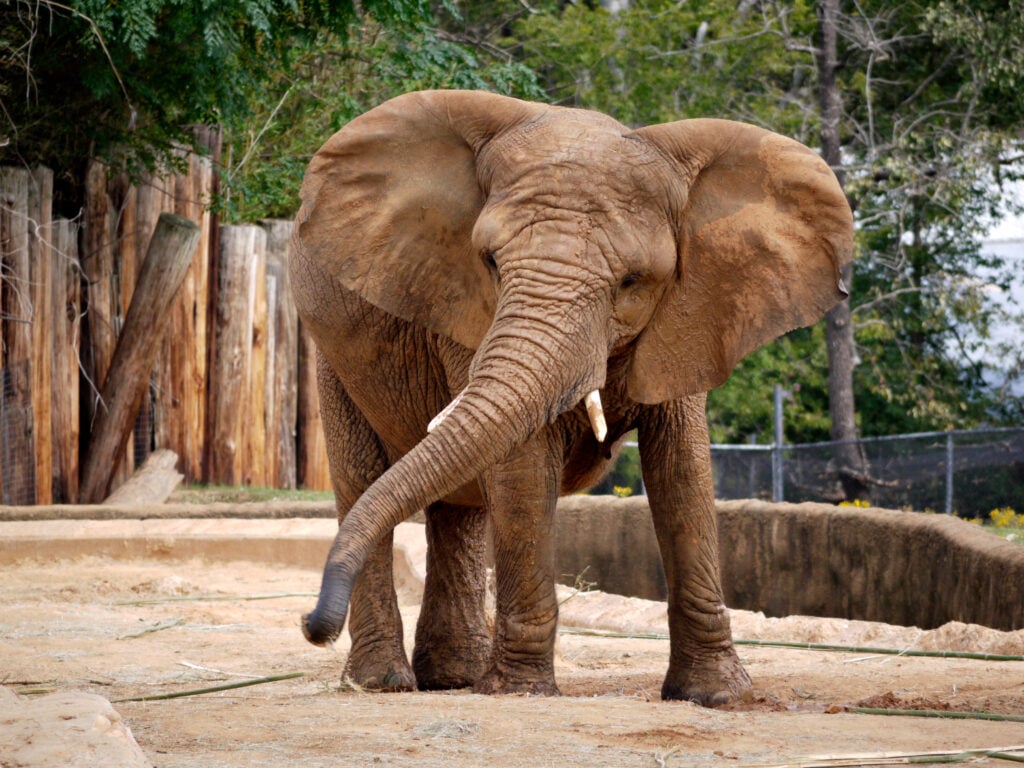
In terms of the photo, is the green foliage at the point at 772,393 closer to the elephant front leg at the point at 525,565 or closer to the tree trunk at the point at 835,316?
the tree trunk at the point at 835,316

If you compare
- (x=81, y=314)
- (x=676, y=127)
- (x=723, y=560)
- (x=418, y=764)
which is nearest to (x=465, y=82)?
(x=81, y=314)

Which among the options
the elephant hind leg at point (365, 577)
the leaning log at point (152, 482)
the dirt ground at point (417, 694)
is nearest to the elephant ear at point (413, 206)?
the elephant hind leg at point (365, 577)

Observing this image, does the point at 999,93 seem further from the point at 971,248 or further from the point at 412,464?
the point at 412,464

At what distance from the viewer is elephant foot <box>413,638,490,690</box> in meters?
8.11

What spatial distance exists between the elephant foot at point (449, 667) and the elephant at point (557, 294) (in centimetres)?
108

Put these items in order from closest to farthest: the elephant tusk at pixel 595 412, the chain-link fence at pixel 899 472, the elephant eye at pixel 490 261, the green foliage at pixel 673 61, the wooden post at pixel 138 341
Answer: the elephant tusk at pixel 595 412 → the elephant eye at pixel 490 261 → the wooden post at pixel 138 341 → the chain-link fence at pixel 899 472 → the green foliage at pixel 673 61

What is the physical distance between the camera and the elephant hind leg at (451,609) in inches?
320

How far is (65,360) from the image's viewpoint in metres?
14.2

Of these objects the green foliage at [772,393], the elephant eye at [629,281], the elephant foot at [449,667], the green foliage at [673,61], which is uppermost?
the green foliage at [673,61]

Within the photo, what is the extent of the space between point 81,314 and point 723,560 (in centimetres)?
649

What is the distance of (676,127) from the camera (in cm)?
647

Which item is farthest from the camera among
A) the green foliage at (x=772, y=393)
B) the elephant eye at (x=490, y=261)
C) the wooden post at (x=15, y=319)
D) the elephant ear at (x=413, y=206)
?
the green foliage at (x=772, y=393)

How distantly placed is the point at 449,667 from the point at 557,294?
9.43 feet

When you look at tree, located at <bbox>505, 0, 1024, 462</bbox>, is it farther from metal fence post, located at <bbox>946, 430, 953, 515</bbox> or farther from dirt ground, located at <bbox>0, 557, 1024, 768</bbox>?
dirt ground, located at <bbox>0, 557, 1024, 768</bbox>
